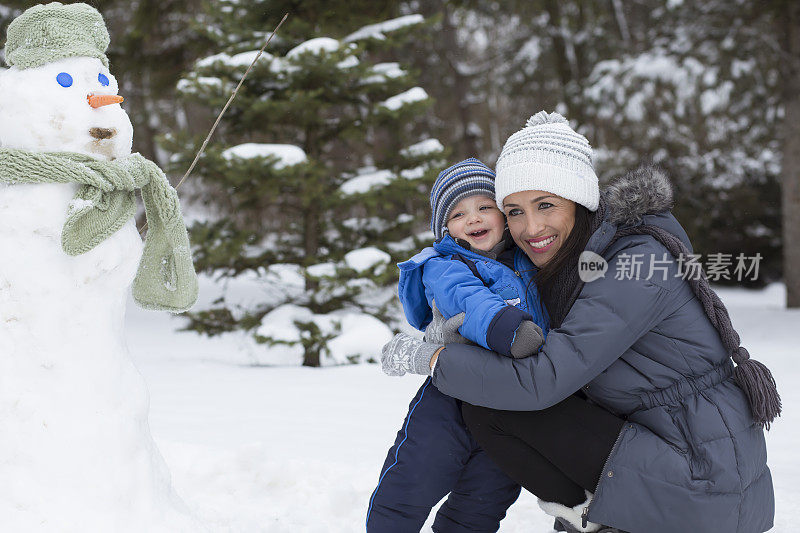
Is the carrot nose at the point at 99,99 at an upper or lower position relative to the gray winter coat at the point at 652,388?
upper

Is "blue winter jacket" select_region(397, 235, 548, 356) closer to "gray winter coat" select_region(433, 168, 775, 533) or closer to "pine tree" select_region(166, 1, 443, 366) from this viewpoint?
"gray winter coat" select_region(433, 168, 775, 533)

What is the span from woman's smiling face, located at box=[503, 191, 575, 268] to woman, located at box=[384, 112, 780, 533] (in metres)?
0.02

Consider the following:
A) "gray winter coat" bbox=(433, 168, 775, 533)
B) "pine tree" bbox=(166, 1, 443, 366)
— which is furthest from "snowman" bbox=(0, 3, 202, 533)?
"pine tree" bbox=(166, 1, 443, 366)

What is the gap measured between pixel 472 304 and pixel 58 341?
1.22m

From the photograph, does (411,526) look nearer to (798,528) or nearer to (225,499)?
(225,499)

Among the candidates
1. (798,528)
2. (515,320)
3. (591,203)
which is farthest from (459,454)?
(798,528)

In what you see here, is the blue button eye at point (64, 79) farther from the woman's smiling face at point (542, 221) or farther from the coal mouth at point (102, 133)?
the woman's smiling face at point (542, 221)

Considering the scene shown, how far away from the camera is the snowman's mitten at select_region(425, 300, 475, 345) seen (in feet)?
7.09

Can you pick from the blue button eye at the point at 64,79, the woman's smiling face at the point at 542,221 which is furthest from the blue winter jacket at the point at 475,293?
the blue button eye at the point at 64,79

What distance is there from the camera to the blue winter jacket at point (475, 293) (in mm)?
1998

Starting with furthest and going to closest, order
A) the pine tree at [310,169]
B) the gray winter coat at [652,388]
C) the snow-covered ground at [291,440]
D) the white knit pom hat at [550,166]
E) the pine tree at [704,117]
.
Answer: the pine tree at [704,117]
the pine tree at [310,169]
the snow-covered ground at [291,440]
the white knit pom hat at [550,166]
the gray winter coat at [652,388]

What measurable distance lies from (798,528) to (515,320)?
4.90ft

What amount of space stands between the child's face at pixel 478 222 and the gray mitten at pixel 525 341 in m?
Result: 0.52

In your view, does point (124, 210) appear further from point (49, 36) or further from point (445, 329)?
point (445, 329)
